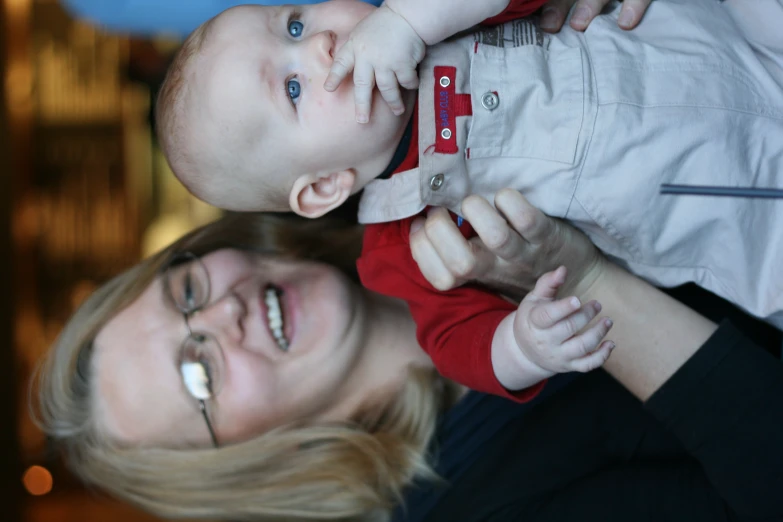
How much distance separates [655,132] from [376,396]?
76 centimetres

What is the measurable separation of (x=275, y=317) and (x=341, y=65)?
58 cm

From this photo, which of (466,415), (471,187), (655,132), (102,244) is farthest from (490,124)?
(102,244)

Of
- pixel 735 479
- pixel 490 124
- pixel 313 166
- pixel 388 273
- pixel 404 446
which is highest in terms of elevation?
pixel 490 124

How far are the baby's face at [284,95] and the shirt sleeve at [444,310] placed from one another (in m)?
0.16

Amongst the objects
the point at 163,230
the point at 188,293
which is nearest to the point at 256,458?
the point at 188,293

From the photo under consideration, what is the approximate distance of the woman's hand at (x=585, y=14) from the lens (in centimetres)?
109

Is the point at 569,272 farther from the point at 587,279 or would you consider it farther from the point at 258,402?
the point at 258,402

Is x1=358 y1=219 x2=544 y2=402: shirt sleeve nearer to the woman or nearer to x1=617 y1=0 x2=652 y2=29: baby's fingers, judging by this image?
the woman

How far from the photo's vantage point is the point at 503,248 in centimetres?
98

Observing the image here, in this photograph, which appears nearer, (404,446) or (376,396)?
(404,446)

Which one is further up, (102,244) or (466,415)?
(466,415)

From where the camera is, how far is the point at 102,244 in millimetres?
3412

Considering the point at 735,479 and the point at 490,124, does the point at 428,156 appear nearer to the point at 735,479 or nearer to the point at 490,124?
the point at 490,124

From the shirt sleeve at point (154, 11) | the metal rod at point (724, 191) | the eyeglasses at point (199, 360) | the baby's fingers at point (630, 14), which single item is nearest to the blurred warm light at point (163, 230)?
the shirt sleeve at point (154, 11)
